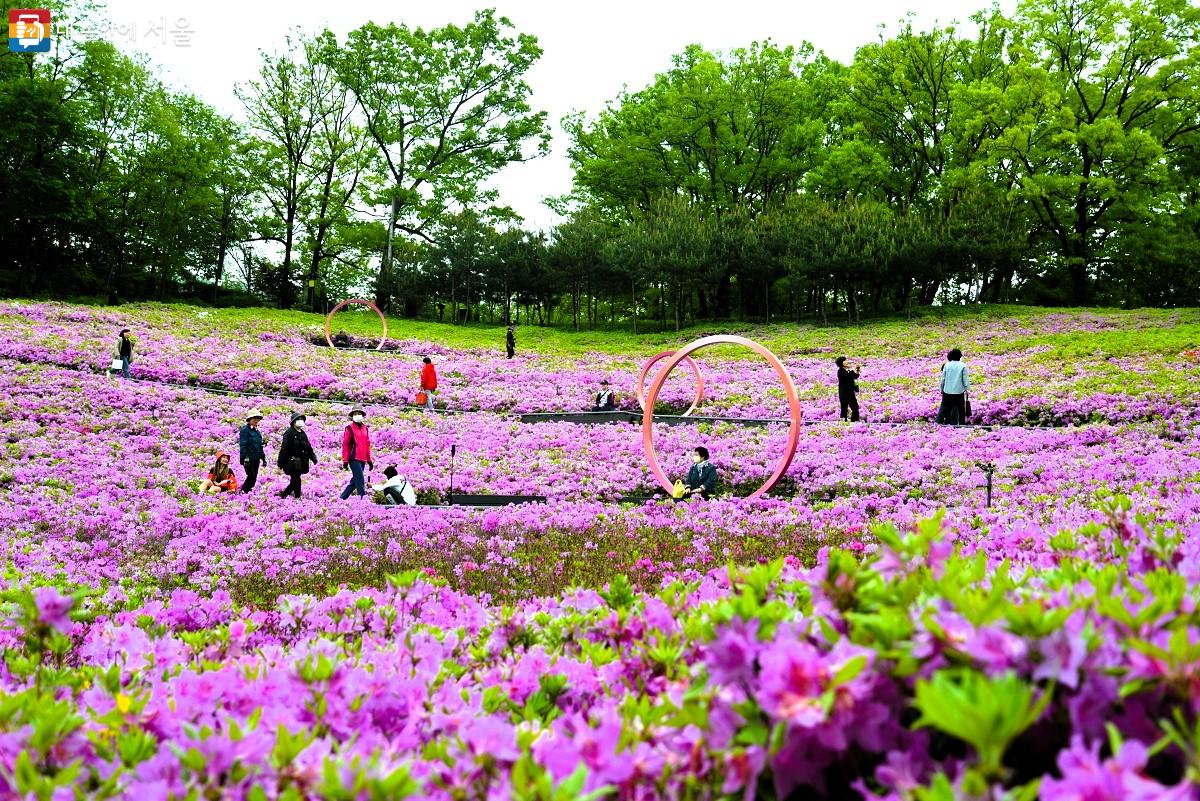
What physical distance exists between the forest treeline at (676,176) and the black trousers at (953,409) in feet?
78.7

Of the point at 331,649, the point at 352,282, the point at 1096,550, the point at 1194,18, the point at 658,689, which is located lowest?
the point at 331,649

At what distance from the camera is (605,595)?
10.6ft

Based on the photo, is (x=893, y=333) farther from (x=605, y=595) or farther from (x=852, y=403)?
(x=605, y=595)

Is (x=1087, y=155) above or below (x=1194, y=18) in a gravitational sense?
below

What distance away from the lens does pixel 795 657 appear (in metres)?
1.32

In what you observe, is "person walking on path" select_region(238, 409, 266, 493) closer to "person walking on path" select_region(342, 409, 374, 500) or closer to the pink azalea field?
the pink azalea field

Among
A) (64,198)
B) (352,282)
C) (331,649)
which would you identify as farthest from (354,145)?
(331,649)

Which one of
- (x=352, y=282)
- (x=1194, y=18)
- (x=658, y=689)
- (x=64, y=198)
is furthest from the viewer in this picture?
(x=352, y=282)

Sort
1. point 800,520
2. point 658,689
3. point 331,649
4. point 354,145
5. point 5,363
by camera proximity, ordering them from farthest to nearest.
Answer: point 354,145 < point 5,363 < point 800,520 < point 331,649 < point 658,689

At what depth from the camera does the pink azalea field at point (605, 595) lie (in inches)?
51.9

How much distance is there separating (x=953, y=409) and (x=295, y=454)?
553 inches

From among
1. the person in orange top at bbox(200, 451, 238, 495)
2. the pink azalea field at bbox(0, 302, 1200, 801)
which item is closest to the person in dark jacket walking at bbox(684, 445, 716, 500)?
the pink azalea field at bbox(0, 302, 1200, 801)

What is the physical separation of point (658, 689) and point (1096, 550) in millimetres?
1785

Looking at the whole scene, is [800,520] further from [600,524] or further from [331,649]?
[331,649]
